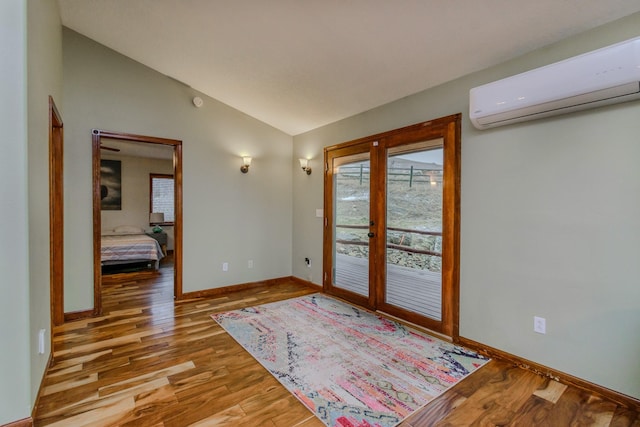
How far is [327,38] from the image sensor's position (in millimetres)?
2539

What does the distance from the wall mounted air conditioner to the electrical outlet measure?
151cm

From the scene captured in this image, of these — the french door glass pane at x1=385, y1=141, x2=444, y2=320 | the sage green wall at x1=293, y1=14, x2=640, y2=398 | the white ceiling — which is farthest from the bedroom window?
the sage green wall at x1=293, y1=14, x2=640, y2=398

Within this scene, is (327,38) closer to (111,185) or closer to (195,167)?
(195,167)

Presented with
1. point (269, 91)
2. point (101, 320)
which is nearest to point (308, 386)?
point (101, 320)

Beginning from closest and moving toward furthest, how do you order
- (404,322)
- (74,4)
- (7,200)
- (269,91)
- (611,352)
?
(7,200) → (611,352) → (74,4) → (404,322) → (269,91)

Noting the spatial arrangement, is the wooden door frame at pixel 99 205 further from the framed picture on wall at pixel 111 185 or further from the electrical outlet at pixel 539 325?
the framed picture on wall at pixel 111 185

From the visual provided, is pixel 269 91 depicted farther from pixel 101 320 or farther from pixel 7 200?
pixel 101 320

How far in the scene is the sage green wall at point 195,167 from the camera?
3.34 metres

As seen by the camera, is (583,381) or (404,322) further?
(404,322)

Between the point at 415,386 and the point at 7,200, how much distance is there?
2.67 m

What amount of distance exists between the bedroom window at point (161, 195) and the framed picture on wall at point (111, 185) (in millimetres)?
670

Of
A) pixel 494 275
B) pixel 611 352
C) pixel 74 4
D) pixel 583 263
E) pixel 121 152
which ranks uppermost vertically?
pixel 74 4

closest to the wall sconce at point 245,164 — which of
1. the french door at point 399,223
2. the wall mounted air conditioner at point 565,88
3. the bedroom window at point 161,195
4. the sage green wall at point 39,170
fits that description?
the french door at point 399,223

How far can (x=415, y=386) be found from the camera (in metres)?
2.13
